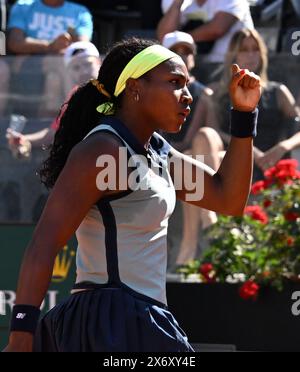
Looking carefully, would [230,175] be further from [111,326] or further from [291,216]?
[291,216]

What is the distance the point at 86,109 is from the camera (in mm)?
3529

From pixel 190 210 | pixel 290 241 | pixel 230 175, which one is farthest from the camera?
pixel 190 210

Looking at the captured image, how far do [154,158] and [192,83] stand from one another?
352 cm

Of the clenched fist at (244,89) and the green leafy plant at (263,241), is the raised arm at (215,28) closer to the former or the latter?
the green leafy plant at (263,241)

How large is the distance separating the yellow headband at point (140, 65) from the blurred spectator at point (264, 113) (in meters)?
3.27

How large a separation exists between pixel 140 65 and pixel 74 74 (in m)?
3.63

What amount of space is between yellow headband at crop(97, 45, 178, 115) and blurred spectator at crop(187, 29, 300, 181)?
3273 millimetres

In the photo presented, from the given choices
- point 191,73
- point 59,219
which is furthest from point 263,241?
point 59,219

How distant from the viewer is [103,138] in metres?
3.28

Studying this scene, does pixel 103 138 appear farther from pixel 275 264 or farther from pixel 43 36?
pixel 43 36

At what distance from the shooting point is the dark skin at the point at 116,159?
309 cm


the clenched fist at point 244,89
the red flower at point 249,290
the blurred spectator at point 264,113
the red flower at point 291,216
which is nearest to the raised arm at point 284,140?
the blurred spectator at point 264,113

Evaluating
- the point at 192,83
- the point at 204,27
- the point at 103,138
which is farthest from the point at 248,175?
the point at 204,27

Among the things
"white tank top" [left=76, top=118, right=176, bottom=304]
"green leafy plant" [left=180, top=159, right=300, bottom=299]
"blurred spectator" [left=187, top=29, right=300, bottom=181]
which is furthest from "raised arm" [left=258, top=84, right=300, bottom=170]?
"white tank top" [left=76, top=118, right=176, bottom=304]
